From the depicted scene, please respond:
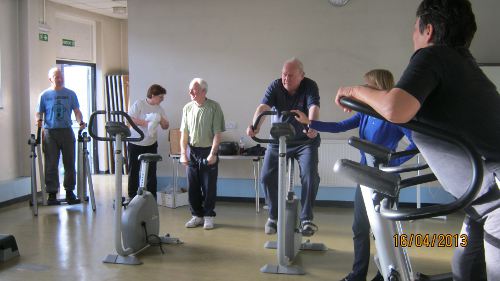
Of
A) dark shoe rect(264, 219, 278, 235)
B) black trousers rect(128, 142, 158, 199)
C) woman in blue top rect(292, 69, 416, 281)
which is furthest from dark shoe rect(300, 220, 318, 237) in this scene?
black trousers rect(128, 142, 158, 199)

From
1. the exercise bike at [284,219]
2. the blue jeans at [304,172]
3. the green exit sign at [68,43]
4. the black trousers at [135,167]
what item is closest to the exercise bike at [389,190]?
the exercise bike at [284,219]

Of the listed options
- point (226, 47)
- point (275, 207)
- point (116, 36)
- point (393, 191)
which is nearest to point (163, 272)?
point (275, 207)

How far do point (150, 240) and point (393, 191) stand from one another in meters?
3.53

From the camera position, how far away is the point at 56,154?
22.5ft

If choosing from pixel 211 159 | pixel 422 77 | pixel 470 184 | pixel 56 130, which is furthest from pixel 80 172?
pixel 470 184

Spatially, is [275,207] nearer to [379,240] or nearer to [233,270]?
[233,270]

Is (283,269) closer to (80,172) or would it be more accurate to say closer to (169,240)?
(169,240)

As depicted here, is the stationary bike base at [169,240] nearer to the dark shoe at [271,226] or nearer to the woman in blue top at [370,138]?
the dark shoe at [271,226]

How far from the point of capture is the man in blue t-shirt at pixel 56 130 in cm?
675

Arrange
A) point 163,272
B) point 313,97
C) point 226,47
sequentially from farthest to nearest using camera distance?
point 226,47 < point 313,97 < point 163,272

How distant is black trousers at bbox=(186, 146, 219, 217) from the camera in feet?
18.0

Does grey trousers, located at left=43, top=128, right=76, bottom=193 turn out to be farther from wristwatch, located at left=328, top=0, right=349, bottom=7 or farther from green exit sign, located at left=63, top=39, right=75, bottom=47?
wristwatch, located at left=328, top=0, right=349, bottom=7

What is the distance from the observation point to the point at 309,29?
6832mm

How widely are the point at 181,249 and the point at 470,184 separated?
3639 mm
